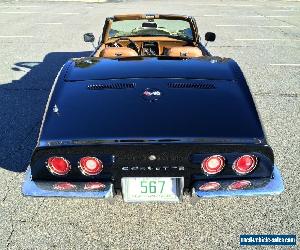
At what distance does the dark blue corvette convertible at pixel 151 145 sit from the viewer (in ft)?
8.18

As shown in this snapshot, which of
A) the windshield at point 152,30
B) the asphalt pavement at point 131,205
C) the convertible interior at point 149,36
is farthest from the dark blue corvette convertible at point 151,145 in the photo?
the windshield at point 152,30

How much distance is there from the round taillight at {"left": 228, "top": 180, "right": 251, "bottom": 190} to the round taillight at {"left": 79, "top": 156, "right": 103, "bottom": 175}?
38.3 inches

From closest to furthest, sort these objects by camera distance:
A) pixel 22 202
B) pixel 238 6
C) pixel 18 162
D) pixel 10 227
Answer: pixel 10 227 → pixel 22 202 → pixel 18 162 → pixel 238 6

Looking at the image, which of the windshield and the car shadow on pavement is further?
the windshield

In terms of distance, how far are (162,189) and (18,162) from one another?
204 cm

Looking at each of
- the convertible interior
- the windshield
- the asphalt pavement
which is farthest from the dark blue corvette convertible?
the windshield

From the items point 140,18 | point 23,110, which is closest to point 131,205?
point 23,110

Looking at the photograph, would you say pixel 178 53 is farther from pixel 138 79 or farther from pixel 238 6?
pixel 238 6

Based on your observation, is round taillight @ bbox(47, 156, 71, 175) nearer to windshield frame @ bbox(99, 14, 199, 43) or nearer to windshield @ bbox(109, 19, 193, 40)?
windshield frame @ bbox(99, 14, 199, 43)

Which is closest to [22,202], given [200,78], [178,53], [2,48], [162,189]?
[162,189]

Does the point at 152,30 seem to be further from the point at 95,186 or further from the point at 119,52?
the point at 95,186

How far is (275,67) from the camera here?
7.84m

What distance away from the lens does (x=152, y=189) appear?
104 inches

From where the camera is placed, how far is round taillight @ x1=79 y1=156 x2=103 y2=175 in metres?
2.55
